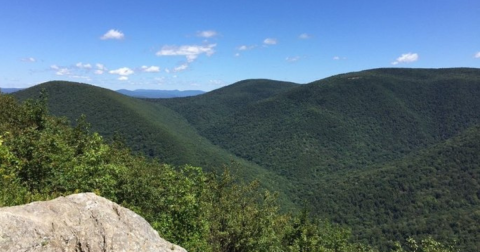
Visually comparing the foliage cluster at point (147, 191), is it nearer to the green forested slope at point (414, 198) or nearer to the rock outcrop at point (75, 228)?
the rock outcrop at point (75, 228)

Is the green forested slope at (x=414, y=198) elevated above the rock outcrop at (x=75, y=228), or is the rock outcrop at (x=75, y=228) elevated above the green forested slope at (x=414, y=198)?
the rock outcrop at (x=75, y=228)

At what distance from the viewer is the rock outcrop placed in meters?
14.0

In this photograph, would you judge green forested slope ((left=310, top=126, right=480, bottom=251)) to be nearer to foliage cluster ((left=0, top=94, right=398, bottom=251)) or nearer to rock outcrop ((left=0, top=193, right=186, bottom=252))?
foliage cluster ((left=0, top=94, right=398, bottom=251))

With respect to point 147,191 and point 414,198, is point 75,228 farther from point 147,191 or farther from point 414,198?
point 414,198

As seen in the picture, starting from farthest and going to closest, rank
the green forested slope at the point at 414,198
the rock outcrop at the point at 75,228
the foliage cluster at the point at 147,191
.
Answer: the green forested slope at the point at 414,198 < the foliage cluster at the point at 147,191 < the rock outcrop at the point at 75,228

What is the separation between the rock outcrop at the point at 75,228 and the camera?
1395 cm

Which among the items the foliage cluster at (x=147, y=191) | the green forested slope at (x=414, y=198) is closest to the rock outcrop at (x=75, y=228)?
the foliage cluster at (x=147, y=191)

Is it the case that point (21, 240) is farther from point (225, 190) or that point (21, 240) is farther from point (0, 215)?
point (225, 190)

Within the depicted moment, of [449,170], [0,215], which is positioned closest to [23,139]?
[0,215]

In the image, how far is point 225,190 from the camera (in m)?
53.0

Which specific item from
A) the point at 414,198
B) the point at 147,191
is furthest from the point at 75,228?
the point at 414,198

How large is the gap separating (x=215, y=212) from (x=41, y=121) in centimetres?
3389

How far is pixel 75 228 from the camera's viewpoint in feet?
52.1

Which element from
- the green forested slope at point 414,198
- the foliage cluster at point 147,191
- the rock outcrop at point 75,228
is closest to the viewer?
the rock outcrop at point 75,228
